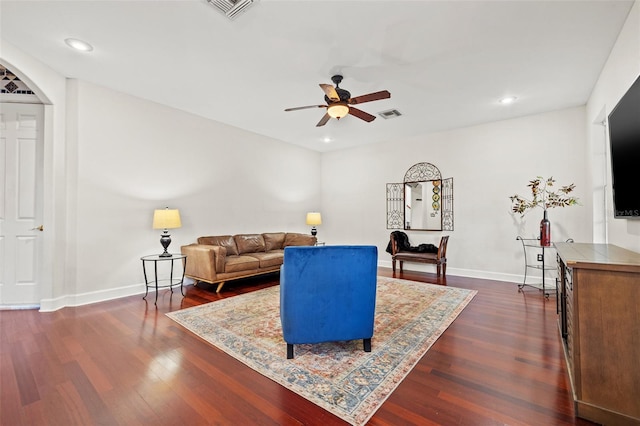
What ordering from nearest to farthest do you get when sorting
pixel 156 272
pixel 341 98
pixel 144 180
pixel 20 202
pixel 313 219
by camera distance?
pixel 341 98 → pixel 20 202 → pixel 156 272 → pixel 144 180 → pixel 313 219

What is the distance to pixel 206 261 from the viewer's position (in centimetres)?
408

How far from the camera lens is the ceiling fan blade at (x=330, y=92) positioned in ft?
9.43

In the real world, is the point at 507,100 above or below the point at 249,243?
above

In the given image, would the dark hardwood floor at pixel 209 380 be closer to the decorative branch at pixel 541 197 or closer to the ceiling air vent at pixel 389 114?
the decorative branch at pixel 541 197

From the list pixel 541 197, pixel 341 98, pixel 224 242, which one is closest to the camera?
pixel 341 98

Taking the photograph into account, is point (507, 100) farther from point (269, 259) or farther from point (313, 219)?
point (269, 259)

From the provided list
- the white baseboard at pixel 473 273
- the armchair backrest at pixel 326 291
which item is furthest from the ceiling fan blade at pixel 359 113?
the white baseboard at pixel 473 273

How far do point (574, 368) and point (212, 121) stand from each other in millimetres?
5480

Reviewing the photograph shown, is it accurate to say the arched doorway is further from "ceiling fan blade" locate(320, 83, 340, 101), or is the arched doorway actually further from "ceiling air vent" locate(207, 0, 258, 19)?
"ceiling fan blade" locate(320, 83, 340, 101)

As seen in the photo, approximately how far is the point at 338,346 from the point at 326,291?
2.02ft

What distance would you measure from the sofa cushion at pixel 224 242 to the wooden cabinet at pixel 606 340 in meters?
4.49

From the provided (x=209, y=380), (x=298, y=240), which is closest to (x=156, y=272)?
(x=209, y=380)

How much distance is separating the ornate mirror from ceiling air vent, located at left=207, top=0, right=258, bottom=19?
4505 millimetres

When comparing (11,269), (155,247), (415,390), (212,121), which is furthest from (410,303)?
(11,269)
